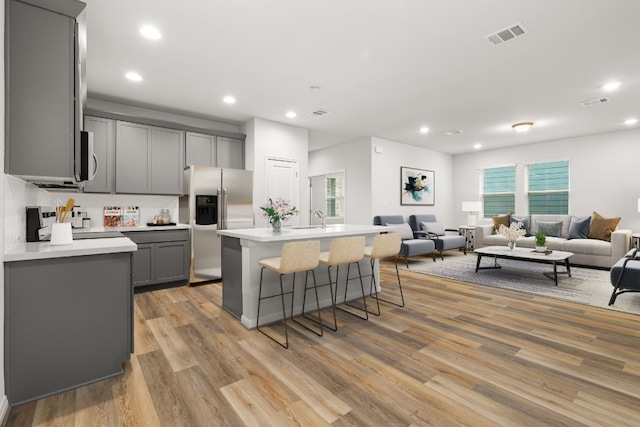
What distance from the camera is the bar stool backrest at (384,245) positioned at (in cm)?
326

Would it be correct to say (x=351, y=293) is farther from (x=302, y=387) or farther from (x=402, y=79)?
(x=402, y=79)

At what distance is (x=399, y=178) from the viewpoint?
7301 millimetres

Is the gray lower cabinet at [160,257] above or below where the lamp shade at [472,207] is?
below

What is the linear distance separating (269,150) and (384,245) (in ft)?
9.69

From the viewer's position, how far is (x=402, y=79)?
373 cm

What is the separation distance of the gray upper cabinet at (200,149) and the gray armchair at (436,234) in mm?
4403

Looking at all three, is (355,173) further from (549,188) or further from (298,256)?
(298,256)

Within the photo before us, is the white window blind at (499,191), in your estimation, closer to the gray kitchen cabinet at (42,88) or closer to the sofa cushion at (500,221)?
the sofa cushion at (500,221)

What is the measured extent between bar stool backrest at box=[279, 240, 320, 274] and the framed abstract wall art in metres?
5.08

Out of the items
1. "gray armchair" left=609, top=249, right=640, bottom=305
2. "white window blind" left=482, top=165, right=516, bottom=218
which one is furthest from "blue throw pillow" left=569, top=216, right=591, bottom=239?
"gray armchair" left=609, top=249, right=640, bottom=305

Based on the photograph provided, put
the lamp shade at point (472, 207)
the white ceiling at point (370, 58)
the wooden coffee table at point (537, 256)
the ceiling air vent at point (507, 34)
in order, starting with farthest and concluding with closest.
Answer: the lamp shade at point (472, 207)
the wooden coffee table at point (537, 256)
the ceiling air vent at point (507, 34)
the white ceiling at point (370, 58)

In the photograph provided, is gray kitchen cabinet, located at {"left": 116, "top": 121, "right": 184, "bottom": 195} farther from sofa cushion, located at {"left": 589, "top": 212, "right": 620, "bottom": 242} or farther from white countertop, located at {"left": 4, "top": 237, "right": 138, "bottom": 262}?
sofa cushion, located at {"left": 589, "top": 212, "right": 620, "bottom": 242}

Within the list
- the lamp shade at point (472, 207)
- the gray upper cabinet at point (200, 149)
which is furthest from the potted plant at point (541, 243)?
the gray upper cabinet at point (200, 149)

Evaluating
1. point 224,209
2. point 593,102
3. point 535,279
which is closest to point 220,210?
point 224,209
